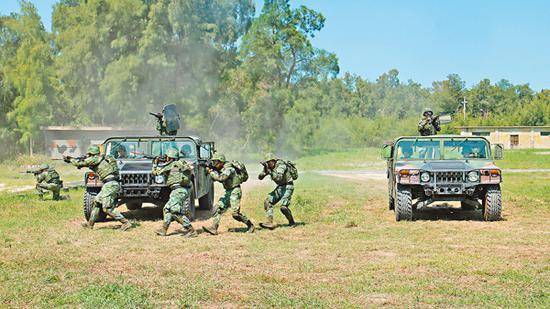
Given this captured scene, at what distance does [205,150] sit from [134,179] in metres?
2.28

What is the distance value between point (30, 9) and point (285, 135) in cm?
1871

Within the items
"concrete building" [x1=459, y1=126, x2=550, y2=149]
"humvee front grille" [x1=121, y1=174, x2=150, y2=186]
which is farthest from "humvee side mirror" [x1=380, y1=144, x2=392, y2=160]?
"concrete building" [x1=459, y1=126, x2=550, y2=149]

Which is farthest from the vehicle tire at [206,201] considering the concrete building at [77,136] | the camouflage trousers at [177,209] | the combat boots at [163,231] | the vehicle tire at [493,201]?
the concrete building at [77,136]

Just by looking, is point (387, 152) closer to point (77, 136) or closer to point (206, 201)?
point (206, 201)

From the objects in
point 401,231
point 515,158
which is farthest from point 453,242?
point 515,158

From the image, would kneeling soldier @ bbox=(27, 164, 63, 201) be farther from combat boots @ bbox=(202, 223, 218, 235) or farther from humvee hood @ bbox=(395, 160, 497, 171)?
humvee hood @ bbox=(395, 160, 497, 171)

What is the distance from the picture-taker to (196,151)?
43.9ft

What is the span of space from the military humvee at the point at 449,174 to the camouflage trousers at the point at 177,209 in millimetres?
3755

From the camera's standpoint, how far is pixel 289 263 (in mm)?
8430

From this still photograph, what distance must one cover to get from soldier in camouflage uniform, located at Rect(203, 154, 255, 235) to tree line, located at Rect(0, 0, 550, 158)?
2914 centimetres

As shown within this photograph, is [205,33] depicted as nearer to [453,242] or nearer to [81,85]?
[81,85]

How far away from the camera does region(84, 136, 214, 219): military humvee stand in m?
12.2

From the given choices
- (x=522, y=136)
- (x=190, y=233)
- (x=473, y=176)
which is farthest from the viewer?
(x=522, y=136)

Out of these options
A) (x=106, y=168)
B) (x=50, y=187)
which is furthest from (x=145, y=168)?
(x=50, y=187)
